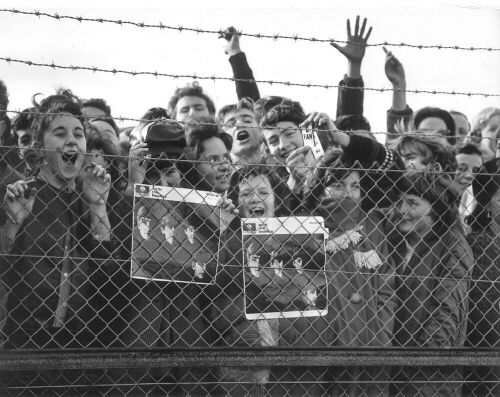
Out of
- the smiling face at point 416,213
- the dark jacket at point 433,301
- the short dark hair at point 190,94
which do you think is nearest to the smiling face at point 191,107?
the short dark hair at point 190,94

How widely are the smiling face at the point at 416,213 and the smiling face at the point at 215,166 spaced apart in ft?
2.91

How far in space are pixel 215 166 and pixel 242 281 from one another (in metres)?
0.57

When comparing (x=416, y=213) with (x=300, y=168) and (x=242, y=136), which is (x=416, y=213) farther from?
(x=242, y=136)

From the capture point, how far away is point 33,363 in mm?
3465

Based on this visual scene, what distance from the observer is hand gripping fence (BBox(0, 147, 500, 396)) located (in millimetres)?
3572

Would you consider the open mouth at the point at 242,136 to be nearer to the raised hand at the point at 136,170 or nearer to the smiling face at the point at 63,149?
the raised hand at the point at 136,170

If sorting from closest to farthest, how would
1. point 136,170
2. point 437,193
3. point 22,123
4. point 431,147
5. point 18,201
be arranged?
point 18,201
point 136,170
point 22,123
point 437,193
point 431,147

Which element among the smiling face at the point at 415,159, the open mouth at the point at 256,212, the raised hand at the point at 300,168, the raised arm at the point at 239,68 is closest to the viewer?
the open mouth at the point at 256,212

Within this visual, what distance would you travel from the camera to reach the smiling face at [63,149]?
12.1 ft

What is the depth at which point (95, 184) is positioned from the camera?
3.66m

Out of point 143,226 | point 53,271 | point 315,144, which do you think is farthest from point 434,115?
point 53,271

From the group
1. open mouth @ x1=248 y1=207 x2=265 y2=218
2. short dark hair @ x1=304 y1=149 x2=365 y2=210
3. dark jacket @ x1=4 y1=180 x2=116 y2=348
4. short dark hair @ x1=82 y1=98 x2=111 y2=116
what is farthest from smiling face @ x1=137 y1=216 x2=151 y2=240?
short dark hair @ x1=82 y1=98 x2=111 y2=116

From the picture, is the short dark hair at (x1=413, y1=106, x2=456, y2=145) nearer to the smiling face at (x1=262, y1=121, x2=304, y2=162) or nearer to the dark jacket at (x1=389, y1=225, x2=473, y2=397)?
the smiling face at (x1=262, y1=121, x2=304, y2=162)


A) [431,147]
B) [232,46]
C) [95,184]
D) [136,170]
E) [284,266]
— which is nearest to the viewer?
[95,184]
